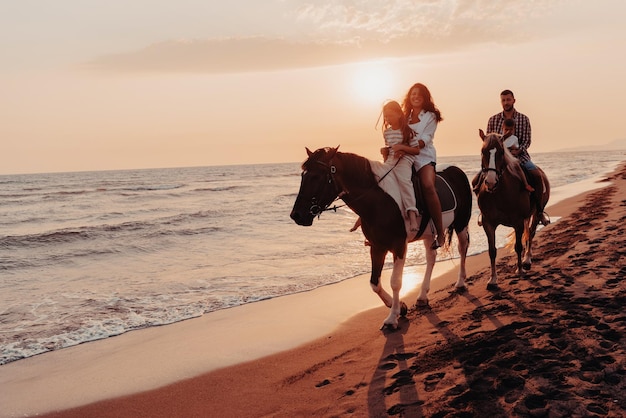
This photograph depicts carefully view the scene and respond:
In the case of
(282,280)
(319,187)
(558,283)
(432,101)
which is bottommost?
(282,280)

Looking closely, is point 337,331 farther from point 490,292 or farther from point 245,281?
point 245,281

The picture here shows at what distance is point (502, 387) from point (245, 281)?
7736 mm

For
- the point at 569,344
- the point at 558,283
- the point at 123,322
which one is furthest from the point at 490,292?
the point at 123,322

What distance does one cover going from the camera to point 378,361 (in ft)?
17.6

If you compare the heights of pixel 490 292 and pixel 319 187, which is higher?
pixel 319 187

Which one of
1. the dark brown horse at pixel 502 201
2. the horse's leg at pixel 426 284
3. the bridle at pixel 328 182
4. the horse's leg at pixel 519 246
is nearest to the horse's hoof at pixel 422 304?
the horse's leg at pixel 426 284

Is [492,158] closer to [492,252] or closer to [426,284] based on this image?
[492,252]

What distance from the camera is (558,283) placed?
6879 mm

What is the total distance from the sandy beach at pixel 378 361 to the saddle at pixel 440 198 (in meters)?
1.32

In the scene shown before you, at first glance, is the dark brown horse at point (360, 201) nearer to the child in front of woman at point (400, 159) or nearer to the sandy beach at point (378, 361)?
the child in front of woman at point (400, 159)

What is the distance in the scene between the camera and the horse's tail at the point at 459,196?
812cm

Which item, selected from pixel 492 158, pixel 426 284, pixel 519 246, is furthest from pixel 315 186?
pixel 519 246

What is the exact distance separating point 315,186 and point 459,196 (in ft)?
10.6

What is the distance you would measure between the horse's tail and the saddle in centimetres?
25
